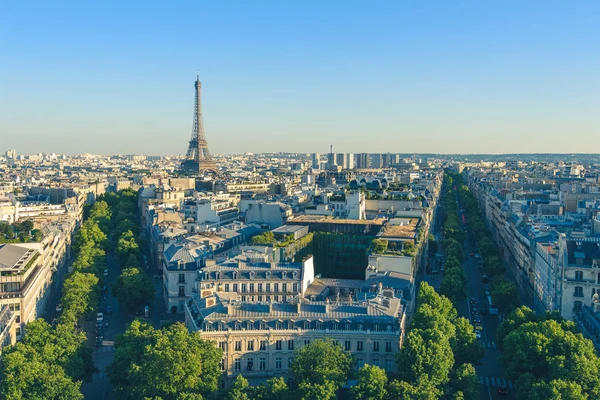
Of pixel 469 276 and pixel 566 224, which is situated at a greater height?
pixel 566 224

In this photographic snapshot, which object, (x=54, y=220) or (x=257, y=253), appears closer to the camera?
(x=257, y=253)

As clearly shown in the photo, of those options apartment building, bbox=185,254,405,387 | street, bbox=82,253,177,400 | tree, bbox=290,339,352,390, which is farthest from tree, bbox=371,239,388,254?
tree, bbox=290,339,352,390

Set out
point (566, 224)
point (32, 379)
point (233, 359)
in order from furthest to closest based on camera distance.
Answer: point (566, 224)
point (233, 359)
point (32, 379)

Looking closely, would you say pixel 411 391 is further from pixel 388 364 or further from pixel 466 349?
pixel 466 349

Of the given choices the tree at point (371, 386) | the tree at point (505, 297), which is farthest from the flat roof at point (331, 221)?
the tree at point (371, 386)

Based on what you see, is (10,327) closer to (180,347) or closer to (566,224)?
(180,347)

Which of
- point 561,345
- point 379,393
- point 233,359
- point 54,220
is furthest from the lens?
point 54,220

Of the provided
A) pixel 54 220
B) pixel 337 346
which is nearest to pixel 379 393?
pixel 337 346
